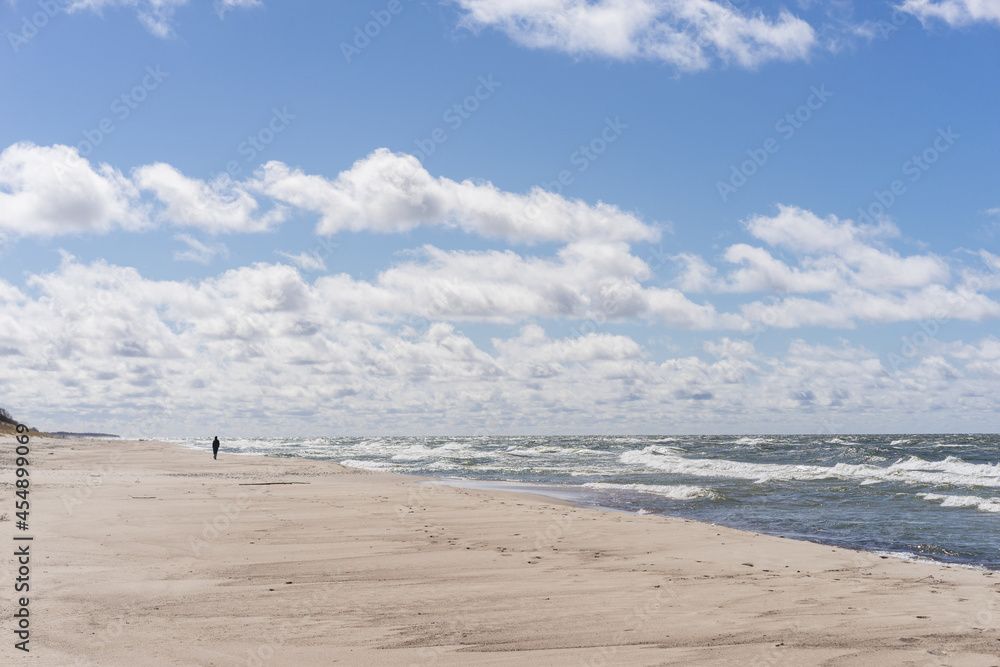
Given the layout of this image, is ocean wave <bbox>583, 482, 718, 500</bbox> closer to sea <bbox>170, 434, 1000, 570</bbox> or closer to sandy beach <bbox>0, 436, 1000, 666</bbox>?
sea <bbox>170, 434, 1000, 570</bbox>

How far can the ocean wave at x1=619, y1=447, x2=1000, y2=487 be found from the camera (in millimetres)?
29547

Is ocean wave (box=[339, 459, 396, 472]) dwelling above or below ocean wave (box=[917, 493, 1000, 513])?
below

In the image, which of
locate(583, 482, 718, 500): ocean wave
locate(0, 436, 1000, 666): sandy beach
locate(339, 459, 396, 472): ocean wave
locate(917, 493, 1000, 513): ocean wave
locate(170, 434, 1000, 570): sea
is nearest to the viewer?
locate(0, 436, 1000, 666): sandy beach

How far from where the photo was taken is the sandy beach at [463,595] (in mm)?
6199

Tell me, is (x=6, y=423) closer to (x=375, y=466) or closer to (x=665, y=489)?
(x=375, y=466)

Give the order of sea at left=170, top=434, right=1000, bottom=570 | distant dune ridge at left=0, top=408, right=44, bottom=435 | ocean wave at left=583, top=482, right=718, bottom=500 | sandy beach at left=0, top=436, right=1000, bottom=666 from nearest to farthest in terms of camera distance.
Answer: sandy beach at left=0, top=436, right=1000, bottom=666 < sea at left=170, top=434, right=1000, bottom=570 < ocean wave at left=583, top=482, right=718, bottom=500 < distant dune ridge at left=0, top=408, right=44, bottom=435

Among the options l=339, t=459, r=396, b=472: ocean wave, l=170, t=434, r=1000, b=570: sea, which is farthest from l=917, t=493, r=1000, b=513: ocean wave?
l=339, t=459, r=396, b=472: ocean wave

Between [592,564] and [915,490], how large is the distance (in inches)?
766

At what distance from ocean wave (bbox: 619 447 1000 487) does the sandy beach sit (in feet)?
64.3

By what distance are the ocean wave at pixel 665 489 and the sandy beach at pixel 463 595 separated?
9168 mm

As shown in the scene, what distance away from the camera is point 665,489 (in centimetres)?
2517

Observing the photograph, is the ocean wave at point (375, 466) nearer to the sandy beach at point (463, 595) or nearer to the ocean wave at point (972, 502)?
the sandy beach at point (463, 595)

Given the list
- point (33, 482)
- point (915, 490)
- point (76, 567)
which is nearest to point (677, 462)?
point (915, 490)

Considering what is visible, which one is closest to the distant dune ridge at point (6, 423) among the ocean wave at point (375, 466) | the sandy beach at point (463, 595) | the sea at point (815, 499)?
the ocean wave at point (375, 466)
